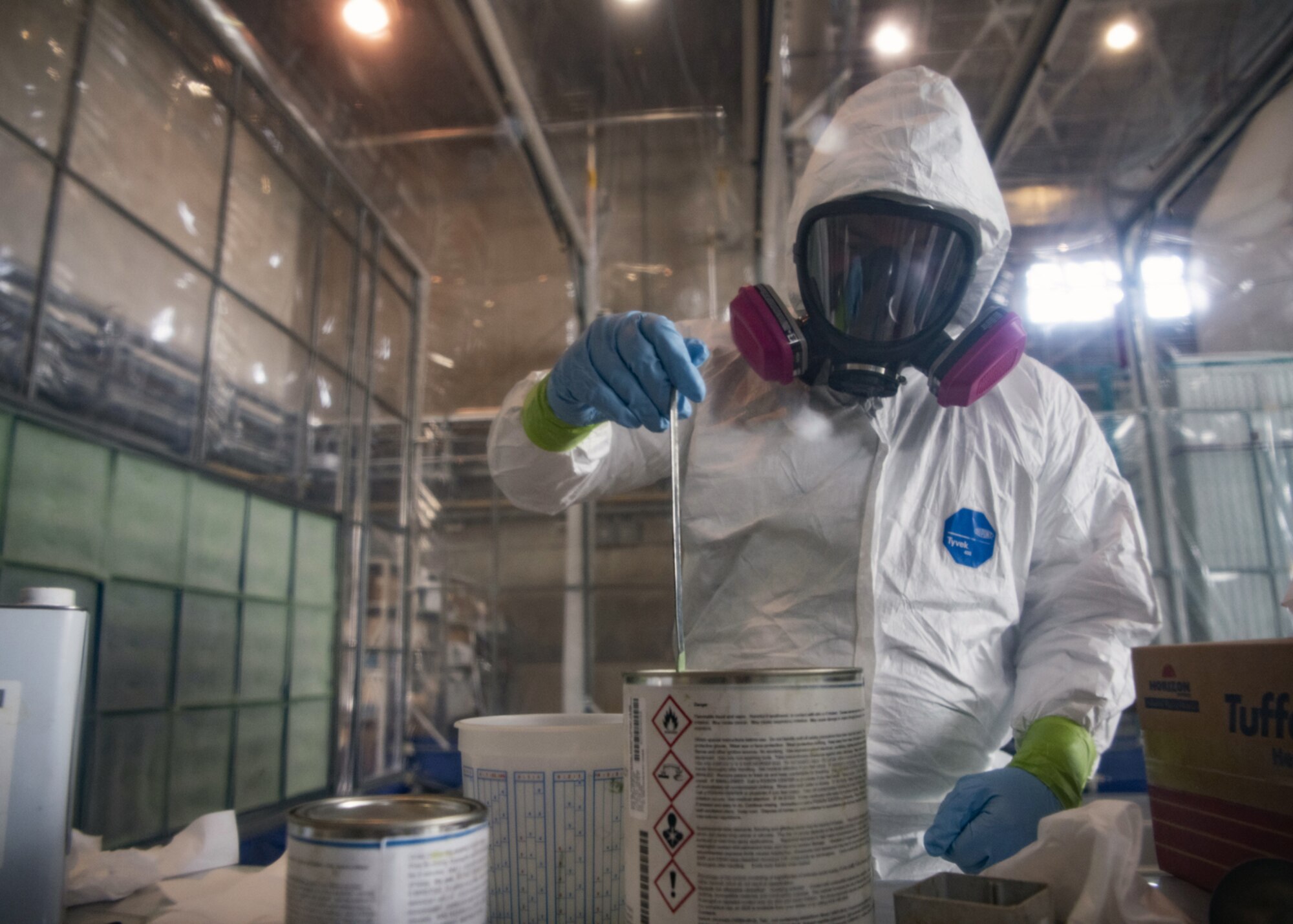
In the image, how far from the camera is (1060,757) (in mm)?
827

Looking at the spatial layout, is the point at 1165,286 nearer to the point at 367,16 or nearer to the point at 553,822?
the point at 367,16

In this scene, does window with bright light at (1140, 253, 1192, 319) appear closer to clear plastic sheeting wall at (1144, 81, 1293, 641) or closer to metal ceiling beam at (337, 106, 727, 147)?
clear plastic sheeting wall at (1144, 81, 1293, 641)

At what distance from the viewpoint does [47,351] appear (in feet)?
7.23

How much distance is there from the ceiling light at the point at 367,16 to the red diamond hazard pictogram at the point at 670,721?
304 centimetres

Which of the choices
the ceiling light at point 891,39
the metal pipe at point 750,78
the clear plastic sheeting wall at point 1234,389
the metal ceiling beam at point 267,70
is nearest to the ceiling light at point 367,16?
the metal ceiling beam at point 267,70

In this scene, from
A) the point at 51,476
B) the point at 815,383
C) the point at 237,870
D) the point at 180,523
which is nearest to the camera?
the point at 237,870

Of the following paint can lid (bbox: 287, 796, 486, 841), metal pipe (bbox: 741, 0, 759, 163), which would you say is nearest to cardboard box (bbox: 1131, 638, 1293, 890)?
paint can lid (bbox: 287, 796, 486, 841)

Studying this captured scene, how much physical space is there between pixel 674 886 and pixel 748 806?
0.06m

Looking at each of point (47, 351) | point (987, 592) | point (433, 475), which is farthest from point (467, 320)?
point (987, 592)

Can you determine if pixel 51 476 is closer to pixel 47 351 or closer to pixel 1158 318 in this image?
pixel 47 351

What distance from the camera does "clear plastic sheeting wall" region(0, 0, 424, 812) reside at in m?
2.23

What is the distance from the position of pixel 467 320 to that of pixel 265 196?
0.97 metres

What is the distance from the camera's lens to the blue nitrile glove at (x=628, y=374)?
817 millimetres

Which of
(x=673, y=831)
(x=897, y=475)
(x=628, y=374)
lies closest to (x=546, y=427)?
(x=628, y=374)
